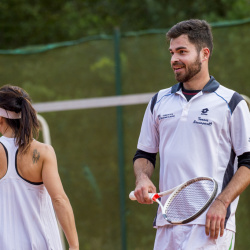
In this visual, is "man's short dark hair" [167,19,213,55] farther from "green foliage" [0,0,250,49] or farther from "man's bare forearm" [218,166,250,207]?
"green foliage" [0,0,250,49]

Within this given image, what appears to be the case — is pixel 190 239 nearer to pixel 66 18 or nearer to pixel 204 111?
pixel 204 111

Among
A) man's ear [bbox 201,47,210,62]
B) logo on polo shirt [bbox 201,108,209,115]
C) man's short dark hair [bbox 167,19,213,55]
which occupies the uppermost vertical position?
man's short dark hair [bbox 167,19,213,55]

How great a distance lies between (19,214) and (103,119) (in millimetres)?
3921

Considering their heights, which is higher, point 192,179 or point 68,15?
point 68,15

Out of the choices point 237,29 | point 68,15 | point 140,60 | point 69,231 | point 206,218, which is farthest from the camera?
point 68,15

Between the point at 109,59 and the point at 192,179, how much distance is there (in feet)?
13.9

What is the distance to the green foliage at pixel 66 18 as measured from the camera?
14.2 meters

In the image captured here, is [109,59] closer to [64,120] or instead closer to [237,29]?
[64,120]

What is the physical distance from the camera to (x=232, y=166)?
361 centimetres

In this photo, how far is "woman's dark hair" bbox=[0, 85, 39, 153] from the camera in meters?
3.73

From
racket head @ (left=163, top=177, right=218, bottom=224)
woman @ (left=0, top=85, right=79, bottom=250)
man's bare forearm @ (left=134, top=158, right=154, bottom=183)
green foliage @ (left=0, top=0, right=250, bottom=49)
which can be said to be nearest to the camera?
racket head @ (left=163, top=177, right=218, bottom=224)

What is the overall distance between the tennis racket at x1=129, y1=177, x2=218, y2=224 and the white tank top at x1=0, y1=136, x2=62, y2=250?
1.87ft

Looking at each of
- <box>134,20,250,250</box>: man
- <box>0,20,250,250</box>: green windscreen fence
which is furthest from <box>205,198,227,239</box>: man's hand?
<box>0,20,250,250</box>: green windscreen fence

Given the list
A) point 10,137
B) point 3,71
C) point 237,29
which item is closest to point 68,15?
point 3,71
